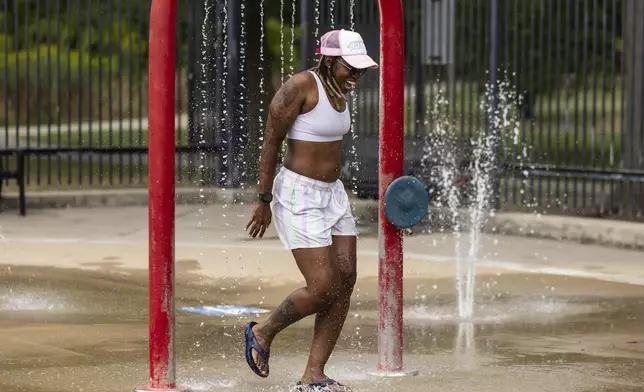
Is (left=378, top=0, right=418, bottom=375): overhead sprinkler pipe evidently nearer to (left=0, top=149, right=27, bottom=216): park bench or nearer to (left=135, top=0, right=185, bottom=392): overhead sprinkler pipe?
(left=135, top=0, right=185, bottom=392): overhead sprinkler pipe

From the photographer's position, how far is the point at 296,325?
31.9ft

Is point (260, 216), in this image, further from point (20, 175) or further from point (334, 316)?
point (20, 175)

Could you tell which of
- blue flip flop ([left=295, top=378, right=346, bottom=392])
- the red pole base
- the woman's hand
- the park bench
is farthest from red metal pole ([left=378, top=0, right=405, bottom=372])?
the park bench

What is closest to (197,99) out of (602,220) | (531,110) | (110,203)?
(110,203)

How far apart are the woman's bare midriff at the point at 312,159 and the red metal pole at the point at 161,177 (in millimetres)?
616

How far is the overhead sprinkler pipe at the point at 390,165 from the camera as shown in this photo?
7.84 m

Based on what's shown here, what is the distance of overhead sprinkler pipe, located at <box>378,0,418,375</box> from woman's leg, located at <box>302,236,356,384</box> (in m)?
0.31

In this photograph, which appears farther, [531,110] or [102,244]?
[531,110]

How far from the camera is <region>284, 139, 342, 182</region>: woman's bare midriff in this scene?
24.8 feet

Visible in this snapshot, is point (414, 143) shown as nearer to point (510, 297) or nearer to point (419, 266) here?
point (419, 266)

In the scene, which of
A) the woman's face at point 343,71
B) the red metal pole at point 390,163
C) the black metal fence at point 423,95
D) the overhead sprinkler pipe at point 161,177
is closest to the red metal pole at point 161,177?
the overhead sprinkler pipe at point 161,177

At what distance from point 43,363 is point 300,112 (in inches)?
76.3

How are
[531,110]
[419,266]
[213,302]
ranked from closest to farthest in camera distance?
1. [213,302]
2. [419,266]
3. [531,110]

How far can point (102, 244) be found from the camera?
13.6 metres
